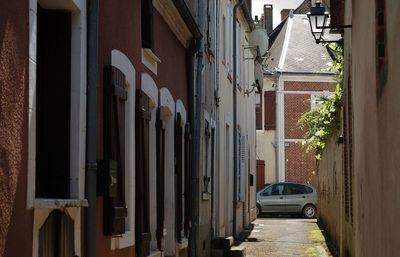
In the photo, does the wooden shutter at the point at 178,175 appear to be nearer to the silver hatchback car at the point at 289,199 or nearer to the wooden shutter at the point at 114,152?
the wooden shutter at the point at 114,152

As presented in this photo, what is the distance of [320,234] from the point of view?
21.7 metres

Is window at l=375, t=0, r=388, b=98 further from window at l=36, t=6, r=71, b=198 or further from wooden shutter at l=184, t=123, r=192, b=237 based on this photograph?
wooden shutter at l=184, t=123, r=192, b=237

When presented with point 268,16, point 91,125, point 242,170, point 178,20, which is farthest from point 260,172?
point 91,125

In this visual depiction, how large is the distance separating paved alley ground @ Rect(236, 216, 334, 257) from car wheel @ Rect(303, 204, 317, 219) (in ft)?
17.4

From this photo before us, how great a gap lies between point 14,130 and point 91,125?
1.79 metres

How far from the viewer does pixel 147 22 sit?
31.1 ft

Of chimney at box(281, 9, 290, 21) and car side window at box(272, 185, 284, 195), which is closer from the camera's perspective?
car side window at box(272, 185, 284, 195)

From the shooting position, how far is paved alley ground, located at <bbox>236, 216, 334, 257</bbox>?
54.8 ft

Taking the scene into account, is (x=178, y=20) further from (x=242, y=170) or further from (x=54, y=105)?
(x=242, y=170)

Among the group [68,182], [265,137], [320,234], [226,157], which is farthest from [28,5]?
[265,137]

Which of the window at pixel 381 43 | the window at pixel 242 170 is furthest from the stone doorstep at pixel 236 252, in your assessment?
the window at pixel 381 43

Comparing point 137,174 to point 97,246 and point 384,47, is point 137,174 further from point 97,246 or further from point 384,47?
point 384,47

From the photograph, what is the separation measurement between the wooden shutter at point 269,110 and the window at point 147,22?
104ft

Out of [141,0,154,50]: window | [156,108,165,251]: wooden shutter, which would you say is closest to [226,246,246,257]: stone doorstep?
[156,108,165,251]: wooden shutter
